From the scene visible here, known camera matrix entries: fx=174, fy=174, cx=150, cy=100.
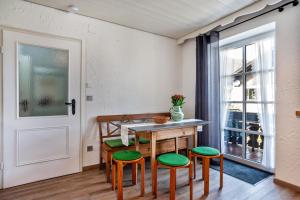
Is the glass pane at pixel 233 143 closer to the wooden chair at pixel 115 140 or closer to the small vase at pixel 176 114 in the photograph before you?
the wooden chair at pixel 115 140

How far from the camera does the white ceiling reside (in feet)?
8.11

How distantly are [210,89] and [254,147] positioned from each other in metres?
1.27

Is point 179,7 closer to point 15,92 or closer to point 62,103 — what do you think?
point 62,103

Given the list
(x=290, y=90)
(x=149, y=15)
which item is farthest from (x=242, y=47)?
(x=149, y=15)

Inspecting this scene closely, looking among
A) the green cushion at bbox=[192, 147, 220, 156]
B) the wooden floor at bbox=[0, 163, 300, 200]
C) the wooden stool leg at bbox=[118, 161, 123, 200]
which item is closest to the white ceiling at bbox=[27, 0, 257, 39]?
the green cushion at bbox=[192, 147, 220, 156]

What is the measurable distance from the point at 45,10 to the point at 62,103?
138 centimetres

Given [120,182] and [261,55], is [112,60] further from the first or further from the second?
[261,55]

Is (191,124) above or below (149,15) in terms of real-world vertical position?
below

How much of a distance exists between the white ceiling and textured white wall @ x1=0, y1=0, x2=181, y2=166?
177mm

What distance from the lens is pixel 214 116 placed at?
10.5ft

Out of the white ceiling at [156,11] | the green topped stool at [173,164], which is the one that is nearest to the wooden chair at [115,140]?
the green topped stool at [173,164]

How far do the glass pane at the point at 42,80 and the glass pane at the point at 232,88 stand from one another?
9.39 feet

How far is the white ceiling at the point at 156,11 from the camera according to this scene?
2.47 meters

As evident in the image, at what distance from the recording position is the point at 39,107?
2.54 metres
